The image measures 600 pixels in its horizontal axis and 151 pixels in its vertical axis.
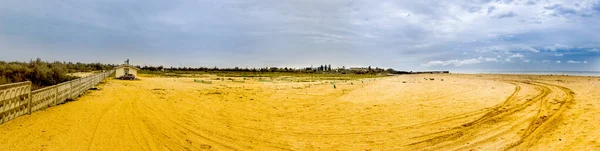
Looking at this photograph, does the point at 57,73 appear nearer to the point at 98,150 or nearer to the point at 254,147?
the point at 98,150

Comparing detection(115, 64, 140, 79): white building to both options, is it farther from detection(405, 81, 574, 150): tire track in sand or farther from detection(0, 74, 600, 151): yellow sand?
detection(405, 81, 574, 150): tire track in sand

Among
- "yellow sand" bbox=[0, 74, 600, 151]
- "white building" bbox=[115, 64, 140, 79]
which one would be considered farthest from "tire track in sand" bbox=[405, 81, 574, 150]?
"white building" bbox=[115, 64, 140, 79]

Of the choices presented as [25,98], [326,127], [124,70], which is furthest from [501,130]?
[124,70]

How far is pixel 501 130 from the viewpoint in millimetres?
7332

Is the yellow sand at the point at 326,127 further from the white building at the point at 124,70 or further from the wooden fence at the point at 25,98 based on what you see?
the white building at the point at 124,70

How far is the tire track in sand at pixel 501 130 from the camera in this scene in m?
6.46

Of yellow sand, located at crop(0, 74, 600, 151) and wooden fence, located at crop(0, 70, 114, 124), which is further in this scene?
wooden fence, located at crop(0, 70, 114, 124)

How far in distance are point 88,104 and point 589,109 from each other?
1561 cm

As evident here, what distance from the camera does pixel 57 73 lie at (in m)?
19.6

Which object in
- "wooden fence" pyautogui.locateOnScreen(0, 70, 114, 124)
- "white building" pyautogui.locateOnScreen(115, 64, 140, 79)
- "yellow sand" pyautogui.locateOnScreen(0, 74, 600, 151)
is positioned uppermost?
"white building" pyautogui.locateOnScreen(115, 64, 140, 79)

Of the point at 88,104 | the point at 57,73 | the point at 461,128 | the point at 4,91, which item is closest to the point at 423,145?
the point at 461,128

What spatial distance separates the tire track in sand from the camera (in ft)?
21.2

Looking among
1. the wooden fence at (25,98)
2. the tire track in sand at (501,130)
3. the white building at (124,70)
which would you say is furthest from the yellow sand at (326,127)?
the white building at (124,70)

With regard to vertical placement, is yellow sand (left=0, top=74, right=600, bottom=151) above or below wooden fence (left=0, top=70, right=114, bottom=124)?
below
